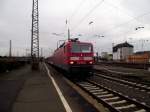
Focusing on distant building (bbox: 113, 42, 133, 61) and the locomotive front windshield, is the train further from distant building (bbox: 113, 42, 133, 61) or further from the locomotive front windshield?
distant building (bbox: 113, 42, 133, 61)

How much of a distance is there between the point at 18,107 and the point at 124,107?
382 cm

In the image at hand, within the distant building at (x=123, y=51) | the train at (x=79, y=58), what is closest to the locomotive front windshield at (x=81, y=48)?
the train at (x=79, y=58)

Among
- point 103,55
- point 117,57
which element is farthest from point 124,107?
point 103,55

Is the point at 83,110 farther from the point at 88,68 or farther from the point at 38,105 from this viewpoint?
the point at 88,68

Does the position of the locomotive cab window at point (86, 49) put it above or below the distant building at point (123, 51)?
below

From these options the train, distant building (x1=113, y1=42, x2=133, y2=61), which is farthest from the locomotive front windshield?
distant building (x1=113, y1=42, x2=133, y2=61)

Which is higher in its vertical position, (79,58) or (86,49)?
(86,49)

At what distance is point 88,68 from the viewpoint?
22.0 metres

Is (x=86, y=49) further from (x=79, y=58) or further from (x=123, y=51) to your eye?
(x=123, y=51)

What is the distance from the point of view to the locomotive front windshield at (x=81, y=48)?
72.8 ft

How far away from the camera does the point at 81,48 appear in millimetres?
22453

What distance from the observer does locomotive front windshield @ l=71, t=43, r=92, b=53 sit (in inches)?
874

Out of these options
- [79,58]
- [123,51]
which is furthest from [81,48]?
[123,51]

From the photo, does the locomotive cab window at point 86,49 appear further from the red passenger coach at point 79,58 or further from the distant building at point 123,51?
the distant building at point 123,51
